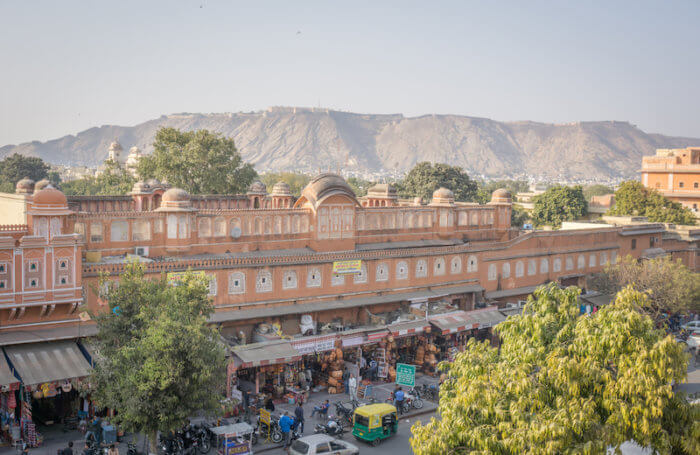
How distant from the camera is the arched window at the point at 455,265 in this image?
119 ft

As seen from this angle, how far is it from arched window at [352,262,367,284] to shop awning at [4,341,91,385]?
13751mm

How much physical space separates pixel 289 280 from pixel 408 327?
582 centimetres

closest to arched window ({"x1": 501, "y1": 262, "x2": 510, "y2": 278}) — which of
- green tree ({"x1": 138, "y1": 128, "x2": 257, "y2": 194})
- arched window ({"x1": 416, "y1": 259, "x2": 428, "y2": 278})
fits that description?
arched window ({"x1": 416, "y1": 259, "x2": 428, "y2": 278})

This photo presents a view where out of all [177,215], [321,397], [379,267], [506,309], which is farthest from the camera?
[506,309]

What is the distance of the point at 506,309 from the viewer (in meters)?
36.5

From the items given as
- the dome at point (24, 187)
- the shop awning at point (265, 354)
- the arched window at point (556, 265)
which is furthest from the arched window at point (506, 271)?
the dome at point (24, 187)

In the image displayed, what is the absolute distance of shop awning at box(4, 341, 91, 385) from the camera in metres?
20.5

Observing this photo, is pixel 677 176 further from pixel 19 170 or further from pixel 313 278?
pixel 19 170

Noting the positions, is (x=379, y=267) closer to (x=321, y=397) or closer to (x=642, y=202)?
(x=321, y=397)

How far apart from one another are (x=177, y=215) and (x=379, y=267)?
33.7ft

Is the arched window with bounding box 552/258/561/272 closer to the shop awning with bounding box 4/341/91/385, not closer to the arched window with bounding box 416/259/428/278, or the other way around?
the arched window with bounding box 416/259/428/278

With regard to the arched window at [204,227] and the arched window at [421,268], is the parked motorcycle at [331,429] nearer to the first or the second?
the arched window at [204,227]

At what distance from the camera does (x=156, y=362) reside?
1752 centimetres

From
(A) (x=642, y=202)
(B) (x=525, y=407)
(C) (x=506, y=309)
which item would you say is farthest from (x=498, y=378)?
(A) (x=642, y=202)
